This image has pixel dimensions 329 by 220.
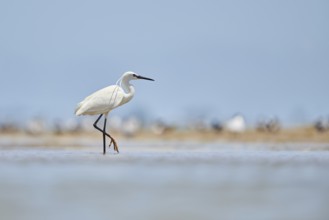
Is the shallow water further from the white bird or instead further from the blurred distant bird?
the blurred distant bird

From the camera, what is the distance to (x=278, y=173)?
34.1 ft

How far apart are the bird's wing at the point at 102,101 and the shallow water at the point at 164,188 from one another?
1836 mm

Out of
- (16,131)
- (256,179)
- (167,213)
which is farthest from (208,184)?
(16,131)

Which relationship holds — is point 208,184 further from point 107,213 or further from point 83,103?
point 83,103

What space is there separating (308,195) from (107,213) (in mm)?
2107

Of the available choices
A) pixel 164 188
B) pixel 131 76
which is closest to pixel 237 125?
pixel 131 76

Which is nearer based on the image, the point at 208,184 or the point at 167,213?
the point at 167,213

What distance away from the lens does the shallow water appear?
6898mm

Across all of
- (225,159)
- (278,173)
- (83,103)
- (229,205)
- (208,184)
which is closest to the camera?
(229,205)

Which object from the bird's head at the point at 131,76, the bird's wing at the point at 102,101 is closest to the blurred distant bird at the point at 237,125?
the bird's head at the point at 131,76

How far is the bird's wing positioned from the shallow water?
6.02ft

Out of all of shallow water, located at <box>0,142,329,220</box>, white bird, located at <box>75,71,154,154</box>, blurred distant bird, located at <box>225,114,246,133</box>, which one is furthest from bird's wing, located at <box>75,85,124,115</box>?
blurred distant bird, located at <box>225,114,246,133</box>

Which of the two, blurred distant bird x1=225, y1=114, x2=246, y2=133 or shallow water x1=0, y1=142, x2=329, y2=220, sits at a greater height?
blurred distant bird x1=225, y1=114, x2=246, y2=133

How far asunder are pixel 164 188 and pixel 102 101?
6145mm
